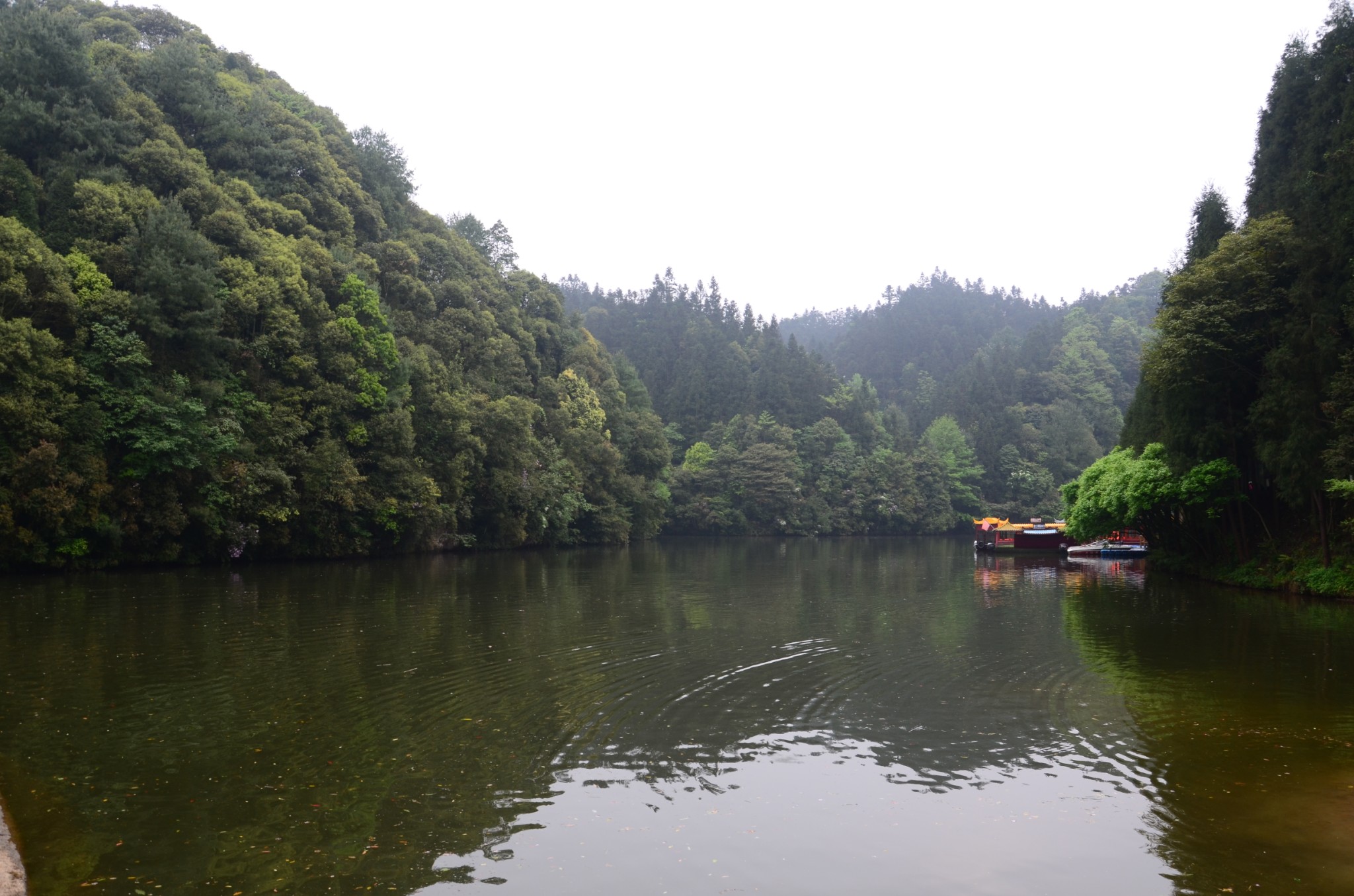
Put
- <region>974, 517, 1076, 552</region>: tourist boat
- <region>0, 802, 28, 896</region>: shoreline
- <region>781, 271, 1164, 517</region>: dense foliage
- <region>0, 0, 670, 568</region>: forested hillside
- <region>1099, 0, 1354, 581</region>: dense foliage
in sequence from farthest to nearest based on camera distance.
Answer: <region>781, 271, 1164, 517</region>: dense foliage
<region>974, 517, 1076, 552</region>: tourist boat
<region>0, 0, 670, 568</region>: forested hillside
<region>1099, 0, 1354, 581</region>: dense foliage
<region>0, 802, 28, 896</region>: shoreline

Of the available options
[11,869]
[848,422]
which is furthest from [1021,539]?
[11,869]

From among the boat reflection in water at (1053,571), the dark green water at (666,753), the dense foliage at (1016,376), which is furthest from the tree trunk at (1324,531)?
the dense foliage at (1016,376)

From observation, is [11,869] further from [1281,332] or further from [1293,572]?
[1293,572]

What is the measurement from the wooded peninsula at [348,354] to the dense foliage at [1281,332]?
4.3 inches

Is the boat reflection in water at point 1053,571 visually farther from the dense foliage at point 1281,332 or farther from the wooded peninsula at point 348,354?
the dense foliage at point 1281,332

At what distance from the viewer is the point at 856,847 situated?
9062mm

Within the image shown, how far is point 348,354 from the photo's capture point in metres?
47.0

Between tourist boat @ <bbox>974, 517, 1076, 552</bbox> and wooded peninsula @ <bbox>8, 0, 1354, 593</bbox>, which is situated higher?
wooded peninsula @ <bbox>8, 0, 1354, 593</bbox>

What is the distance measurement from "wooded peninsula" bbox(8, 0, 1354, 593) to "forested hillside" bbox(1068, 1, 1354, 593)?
0.38ft

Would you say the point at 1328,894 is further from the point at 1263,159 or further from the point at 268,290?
the point at 268,290

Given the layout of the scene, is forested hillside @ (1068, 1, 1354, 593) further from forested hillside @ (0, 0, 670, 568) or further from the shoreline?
forested hillside @ (0, 0, 670, 568)

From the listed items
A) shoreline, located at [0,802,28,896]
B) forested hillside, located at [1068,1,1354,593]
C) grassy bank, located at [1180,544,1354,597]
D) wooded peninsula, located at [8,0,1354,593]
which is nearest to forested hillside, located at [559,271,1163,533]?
wooded peninsula, located at [8,0,1354,593]

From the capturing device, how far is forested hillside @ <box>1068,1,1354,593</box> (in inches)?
1130

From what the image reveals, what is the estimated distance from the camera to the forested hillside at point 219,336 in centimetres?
3453
